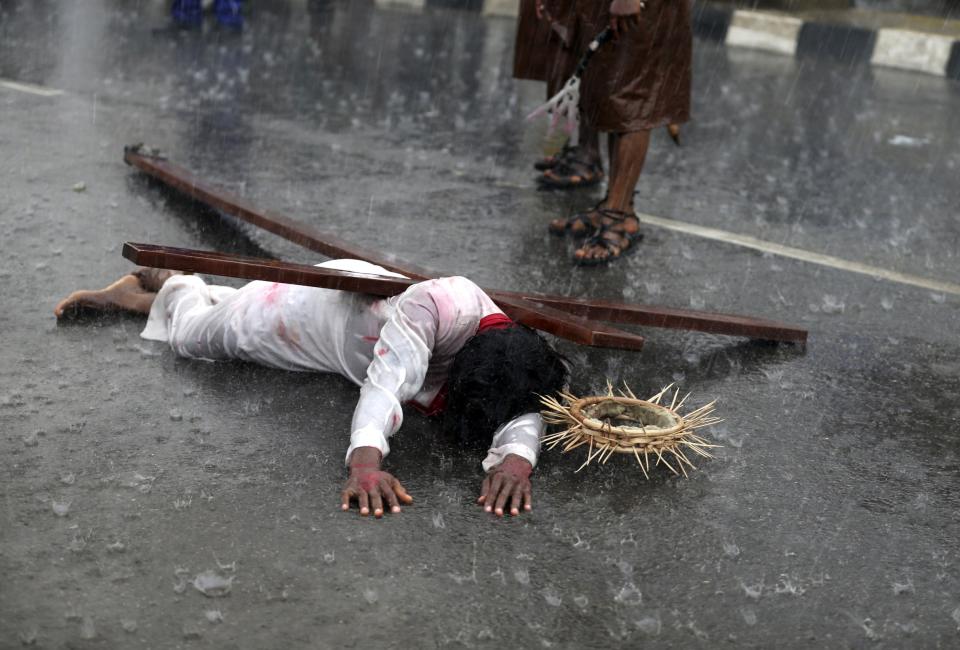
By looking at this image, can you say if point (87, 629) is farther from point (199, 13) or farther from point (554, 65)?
point (199, 13)

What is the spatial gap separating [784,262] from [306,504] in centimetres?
333

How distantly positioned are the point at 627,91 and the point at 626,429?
256 cm

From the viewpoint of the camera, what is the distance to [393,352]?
3.51 meters

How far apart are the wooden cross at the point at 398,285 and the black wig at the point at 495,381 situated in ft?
0.78

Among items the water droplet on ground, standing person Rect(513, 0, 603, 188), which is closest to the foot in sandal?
standing person Rect(513, 0, 603, 188)

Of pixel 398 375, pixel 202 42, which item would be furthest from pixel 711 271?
pixel 202 42

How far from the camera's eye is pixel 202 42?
10.8 metres

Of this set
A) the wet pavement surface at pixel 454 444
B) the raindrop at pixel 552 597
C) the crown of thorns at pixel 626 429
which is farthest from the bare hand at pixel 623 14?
the raindrop at pixel 552 597

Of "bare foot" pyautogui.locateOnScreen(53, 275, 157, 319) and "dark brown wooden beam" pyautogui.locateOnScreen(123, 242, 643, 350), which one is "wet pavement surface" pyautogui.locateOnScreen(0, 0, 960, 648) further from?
"dark brown wooden beam" pyautogui.locateOnScreen(123, 242, 643, 350)

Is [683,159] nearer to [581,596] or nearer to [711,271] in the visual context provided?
[711,271]

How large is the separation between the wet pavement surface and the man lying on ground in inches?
3.2

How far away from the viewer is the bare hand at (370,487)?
3.22 m

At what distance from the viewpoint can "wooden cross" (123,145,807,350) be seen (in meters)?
3.78

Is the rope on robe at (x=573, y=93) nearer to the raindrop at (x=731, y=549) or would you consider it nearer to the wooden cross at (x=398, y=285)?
the wooden cross at (x=398, y=285)
